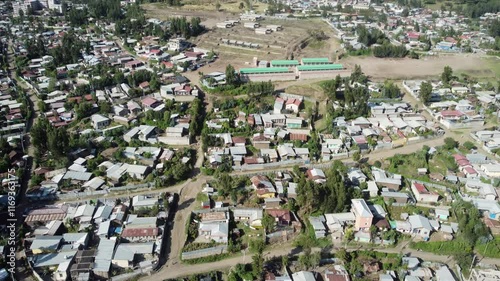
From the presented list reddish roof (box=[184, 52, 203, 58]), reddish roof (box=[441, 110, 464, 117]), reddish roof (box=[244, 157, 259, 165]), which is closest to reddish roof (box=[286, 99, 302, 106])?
reddish roof (box=[244, 157, 259, 165])

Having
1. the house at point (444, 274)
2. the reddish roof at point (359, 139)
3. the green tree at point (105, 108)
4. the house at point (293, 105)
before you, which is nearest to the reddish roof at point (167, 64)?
the green tree at point (105, 108)

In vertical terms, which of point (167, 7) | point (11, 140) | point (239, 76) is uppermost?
point (167, 7)

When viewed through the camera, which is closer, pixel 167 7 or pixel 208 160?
pixel 208 160

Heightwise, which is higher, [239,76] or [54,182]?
[239,76]

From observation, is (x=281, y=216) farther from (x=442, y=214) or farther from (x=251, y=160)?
(x=442, y=214)

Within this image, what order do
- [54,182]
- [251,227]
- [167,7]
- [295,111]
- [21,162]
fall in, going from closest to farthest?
[251,227]
[54,182]
[21,162]
[295,111]
[167,7]

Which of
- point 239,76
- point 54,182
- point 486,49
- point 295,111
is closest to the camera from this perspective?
point 54,182

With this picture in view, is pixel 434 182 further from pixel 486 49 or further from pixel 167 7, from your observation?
pixel 167 7

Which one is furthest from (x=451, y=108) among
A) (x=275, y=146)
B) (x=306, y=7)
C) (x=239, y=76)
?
(x=306, y=7)
